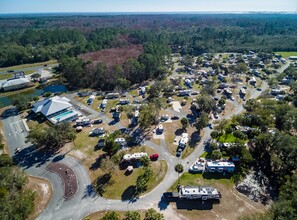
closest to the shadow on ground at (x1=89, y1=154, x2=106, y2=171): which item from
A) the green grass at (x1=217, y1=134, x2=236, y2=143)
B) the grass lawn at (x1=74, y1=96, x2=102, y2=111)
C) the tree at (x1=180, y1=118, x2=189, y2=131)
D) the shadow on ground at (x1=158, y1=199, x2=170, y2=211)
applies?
the shadow on ground at (x1=158, y1=199, x2=170, y2=211)

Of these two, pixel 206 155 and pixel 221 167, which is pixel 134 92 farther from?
pixel 221 167

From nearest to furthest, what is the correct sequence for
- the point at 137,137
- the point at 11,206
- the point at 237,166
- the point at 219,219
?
the point at 11,206
the point at 219,219
the point at 237,166
the point at 137,137

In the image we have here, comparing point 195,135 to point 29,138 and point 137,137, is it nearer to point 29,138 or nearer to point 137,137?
point 137,137

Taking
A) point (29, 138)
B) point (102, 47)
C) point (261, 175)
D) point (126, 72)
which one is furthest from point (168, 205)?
point (102, 47)

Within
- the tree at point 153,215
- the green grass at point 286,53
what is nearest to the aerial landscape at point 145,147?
the tree at point 153,215

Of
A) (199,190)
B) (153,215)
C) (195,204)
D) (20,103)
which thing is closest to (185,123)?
(199,190)

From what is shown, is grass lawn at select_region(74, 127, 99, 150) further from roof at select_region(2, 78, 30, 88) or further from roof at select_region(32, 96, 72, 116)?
roof at select_region(2, 78, 30, 88)

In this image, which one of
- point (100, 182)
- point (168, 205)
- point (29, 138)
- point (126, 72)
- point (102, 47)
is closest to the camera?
point (168, 205)
